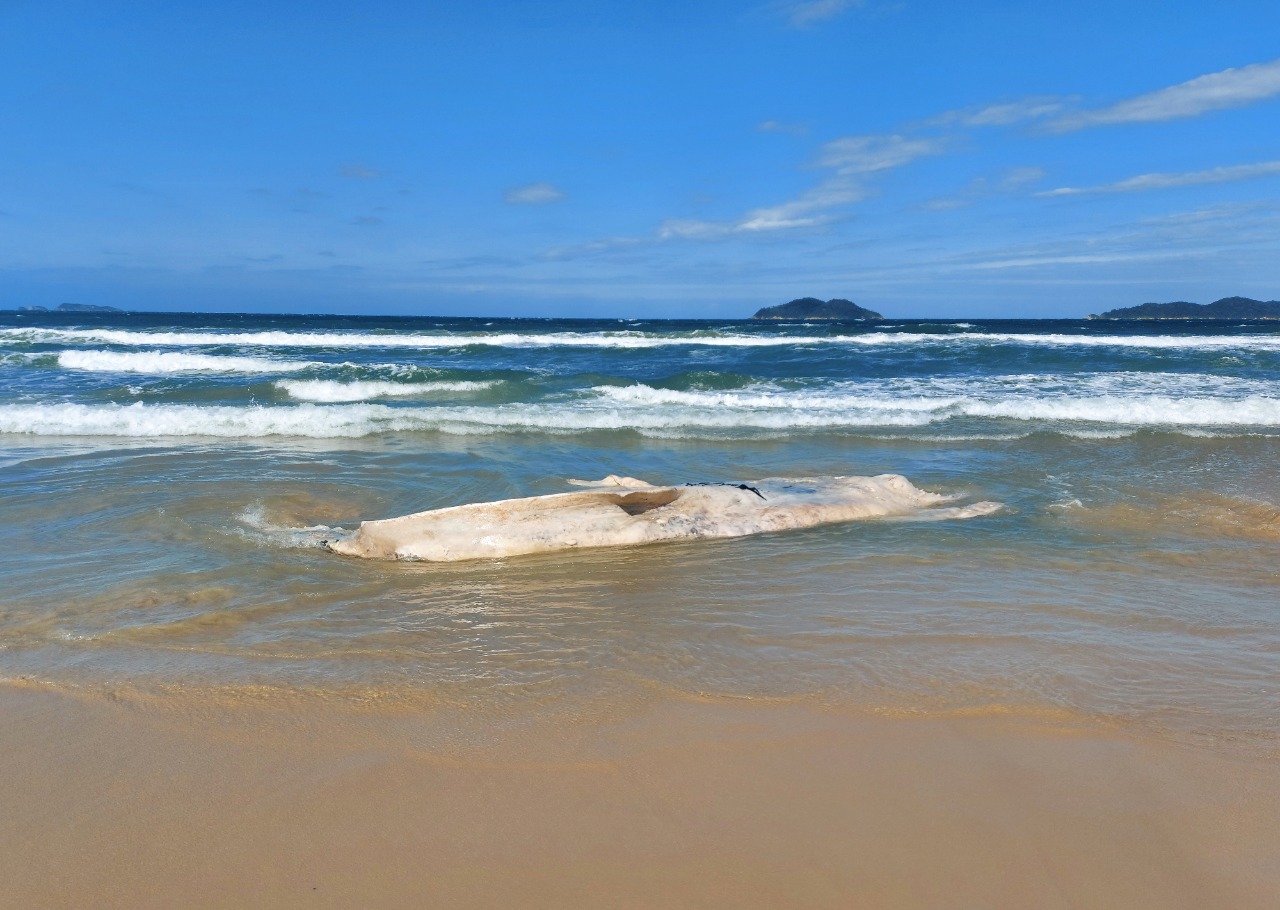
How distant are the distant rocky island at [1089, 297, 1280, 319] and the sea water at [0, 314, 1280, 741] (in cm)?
7172

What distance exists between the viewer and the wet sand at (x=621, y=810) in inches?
81.4

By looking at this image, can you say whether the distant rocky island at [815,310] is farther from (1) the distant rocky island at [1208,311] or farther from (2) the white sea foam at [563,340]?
(2) the white sea foam at [563,340]

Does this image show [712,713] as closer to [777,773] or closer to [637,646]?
[777,773]

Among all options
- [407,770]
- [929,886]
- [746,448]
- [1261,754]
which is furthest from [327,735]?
[746,448]

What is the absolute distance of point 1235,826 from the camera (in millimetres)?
2311

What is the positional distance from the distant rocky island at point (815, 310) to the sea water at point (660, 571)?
228 ft

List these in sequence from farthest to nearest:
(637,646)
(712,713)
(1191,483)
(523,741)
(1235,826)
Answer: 1. (1191,483)
2. (637,646)
3. (712,713)
4. (523,741)
5. (1235,826)

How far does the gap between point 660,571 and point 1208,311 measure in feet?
280

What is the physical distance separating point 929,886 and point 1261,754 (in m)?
1.43

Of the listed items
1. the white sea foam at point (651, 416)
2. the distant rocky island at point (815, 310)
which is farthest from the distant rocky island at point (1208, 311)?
the white sea foam at point (651, 416)

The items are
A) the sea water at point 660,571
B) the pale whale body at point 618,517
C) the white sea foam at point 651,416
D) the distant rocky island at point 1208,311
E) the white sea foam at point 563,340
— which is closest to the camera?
the sea water at point 660,571

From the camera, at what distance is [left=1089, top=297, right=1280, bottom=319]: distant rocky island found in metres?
69.6

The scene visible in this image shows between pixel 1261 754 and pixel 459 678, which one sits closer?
pixel 1261 754

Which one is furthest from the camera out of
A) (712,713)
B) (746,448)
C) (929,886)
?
(746,448)
